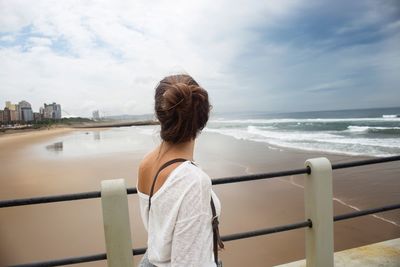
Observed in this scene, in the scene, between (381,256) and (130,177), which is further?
(130,177)

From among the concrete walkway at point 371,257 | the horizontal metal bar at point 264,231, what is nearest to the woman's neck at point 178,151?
the horizontal metal bar at point 264,231

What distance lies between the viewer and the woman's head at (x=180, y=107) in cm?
117

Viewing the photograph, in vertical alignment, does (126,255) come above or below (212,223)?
below

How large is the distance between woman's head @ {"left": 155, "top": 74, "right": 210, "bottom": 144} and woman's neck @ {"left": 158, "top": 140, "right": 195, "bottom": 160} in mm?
21

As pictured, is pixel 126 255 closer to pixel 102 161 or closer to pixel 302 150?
pixel 102 161

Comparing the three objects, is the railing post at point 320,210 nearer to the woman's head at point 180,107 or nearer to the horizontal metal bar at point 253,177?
the horizontal metal bar at point 253,177

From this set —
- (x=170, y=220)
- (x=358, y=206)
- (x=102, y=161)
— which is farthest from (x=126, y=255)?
(x=102, y=161)

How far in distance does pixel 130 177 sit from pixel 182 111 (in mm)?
11139

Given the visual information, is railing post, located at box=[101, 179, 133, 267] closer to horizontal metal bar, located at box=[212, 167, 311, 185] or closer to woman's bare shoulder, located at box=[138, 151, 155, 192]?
horizontal metal bar, located at box=[212, 167, 311, 185]

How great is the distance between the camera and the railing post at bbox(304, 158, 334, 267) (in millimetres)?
2502

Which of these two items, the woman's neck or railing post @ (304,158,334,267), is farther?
railing post @ (304,158,334,267)

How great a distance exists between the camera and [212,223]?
3.88 feet

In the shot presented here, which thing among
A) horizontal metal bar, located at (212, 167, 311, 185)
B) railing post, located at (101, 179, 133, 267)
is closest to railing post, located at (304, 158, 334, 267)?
horizontal metal bar, located at (212, 167, 311, 185)

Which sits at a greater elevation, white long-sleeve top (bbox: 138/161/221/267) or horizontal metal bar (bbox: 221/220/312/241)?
white long-sleeve top (bbox: 138/161/221/267)
